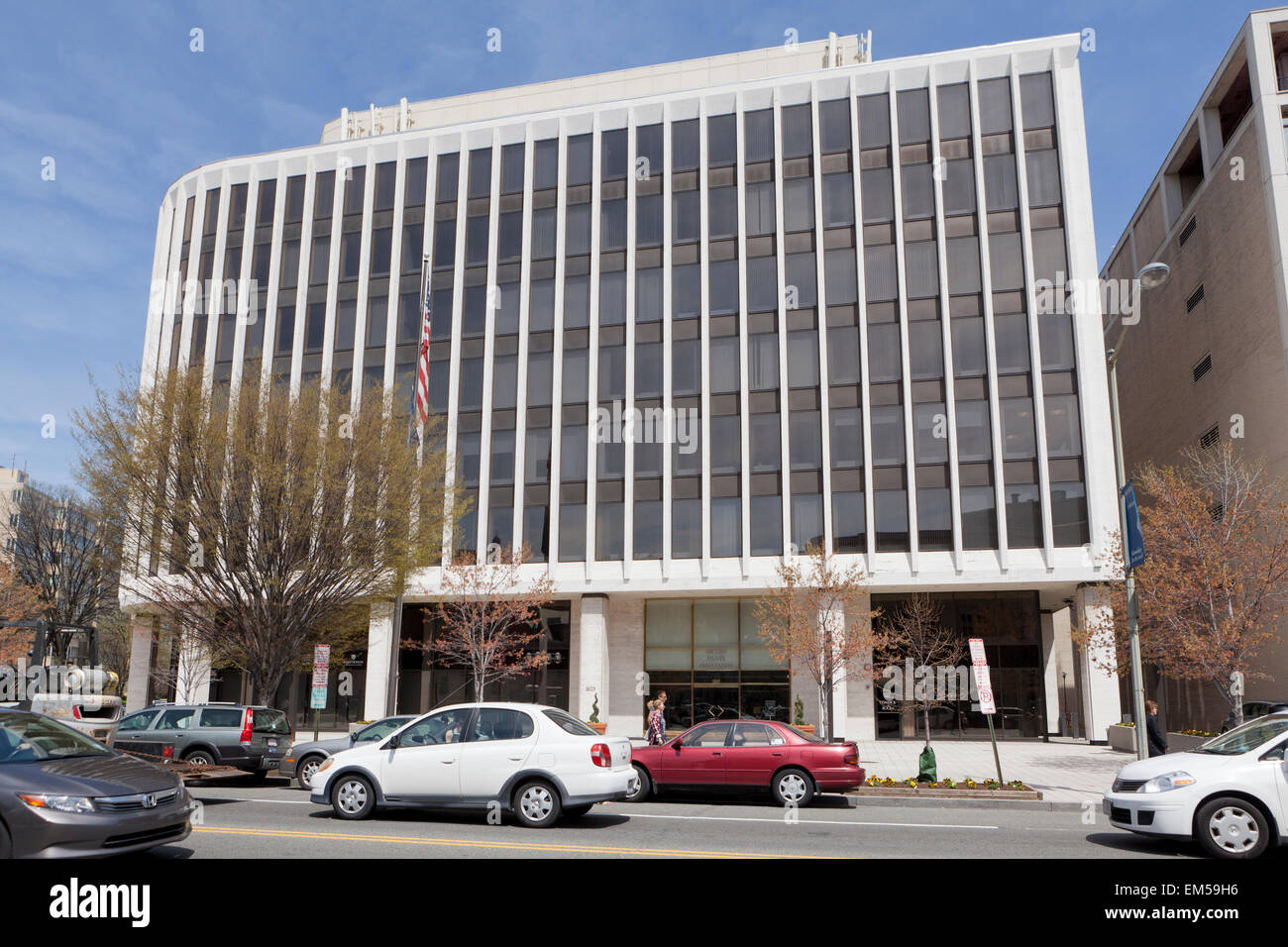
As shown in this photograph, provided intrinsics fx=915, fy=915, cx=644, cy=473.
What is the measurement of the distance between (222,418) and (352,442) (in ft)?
10.3

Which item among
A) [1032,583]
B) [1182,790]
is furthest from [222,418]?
[1032,583]

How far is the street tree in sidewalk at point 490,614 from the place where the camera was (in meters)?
30.4

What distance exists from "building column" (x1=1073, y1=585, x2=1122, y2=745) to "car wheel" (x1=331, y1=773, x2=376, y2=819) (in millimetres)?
23719

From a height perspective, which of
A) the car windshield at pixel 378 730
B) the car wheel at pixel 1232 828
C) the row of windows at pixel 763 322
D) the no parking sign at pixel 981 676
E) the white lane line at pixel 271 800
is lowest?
the white lane line at pixel 271 800

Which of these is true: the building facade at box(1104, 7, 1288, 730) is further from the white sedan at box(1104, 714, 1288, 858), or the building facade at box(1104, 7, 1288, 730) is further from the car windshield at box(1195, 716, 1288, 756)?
the white sedan at box(1104, 714, 1288, 858)

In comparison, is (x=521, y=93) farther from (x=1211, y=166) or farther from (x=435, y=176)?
(x=1211, y=166)

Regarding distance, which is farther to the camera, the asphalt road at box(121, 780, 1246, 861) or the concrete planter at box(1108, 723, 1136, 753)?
the concrete planter at box(1108, 723, 1136, 753)

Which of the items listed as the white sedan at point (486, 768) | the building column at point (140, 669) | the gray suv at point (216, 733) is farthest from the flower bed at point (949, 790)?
the building column at point (140, 669)

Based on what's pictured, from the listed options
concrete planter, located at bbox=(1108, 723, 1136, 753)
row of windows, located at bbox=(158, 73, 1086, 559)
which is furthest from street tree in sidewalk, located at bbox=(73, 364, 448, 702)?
concrete planter, located at bbox=(1108, 723, 1136, 753)

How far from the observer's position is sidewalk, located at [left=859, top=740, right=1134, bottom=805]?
18.1m

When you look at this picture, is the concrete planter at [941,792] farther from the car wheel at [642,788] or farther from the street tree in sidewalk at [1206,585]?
the street tree in sidewalk at [1206,585]

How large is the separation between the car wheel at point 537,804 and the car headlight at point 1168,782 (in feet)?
22.3

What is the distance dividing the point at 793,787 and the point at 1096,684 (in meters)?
19.2

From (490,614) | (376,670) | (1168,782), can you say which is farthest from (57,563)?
(1168,782)
